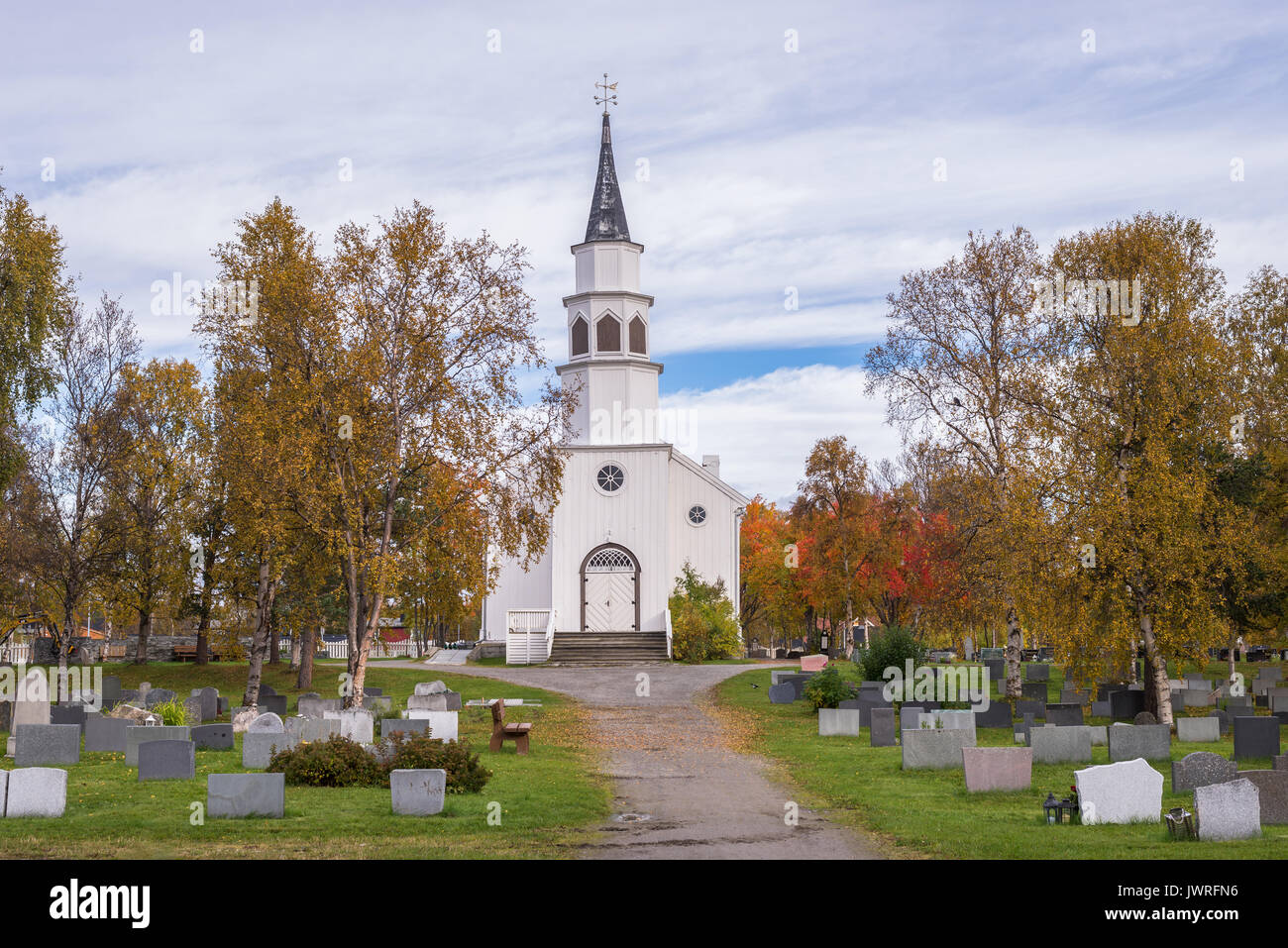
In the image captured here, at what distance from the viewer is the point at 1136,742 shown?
60.7ft

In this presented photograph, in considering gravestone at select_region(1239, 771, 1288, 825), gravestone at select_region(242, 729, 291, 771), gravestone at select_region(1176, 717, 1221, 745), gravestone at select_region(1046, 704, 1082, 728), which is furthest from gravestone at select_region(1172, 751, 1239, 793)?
gravestone at select_region(242, 729, 291, 771)

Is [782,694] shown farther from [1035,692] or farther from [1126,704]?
[1126,704]

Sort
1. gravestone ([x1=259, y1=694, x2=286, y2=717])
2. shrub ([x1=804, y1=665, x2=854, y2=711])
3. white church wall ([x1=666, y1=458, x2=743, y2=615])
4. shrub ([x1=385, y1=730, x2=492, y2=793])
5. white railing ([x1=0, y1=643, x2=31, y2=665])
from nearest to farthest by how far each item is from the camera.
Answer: shrub ([x1=385, y1=730, x2=492, y2=793]), gravestone ([x1=259, y1=694, x2=286, y2=717]), shrub ([x1=804, y1=665, x2=854, y2=711]), white church wall ([x1=666, y1=458, x2=743, y2=615]), white railing ([x1=0, y1=643, x2=31, y2=665])

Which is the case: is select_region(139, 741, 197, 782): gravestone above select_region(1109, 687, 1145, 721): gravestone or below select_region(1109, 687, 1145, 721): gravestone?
above

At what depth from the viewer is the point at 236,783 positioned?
43.8 ft

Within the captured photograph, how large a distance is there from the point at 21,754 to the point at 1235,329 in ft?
106


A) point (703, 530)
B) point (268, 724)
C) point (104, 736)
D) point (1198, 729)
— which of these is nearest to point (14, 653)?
point (703, 530)

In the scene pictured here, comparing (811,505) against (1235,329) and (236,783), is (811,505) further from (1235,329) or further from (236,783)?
(236,783)

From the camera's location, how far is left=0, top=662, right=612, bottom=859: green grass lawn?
11.7 meters

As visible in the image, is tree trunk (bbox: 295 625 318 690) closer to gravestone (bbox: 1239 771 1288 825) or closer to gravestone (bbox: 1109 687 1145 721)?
gravestone (bbox: 1109 687 1145 721)

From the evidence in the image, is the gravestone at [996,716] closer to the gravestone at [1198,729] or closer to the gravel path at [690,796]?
the gravestone at [1198,729]

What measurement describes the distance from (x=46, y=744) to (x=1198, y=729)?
1941 centimetres

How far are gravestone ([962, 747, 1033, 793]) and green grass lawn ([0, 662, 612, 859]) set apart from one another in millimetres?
4697

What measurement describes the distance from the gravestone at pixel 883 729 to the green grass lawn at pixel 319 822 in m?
5.39
